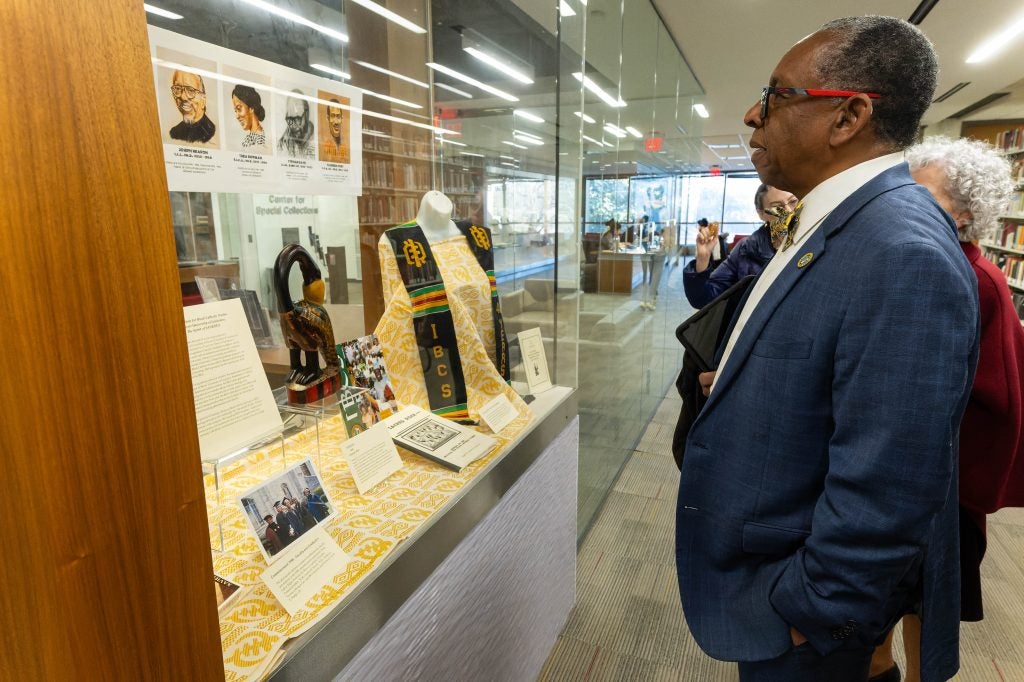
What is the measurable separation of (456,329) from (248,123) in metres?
0.73

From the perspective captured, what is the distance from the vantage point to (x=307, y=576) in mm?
934

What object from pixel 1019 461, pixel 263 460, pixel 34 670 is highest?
pixel 34 670

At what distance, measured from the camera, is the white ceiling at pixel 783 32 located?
4207 millimetres

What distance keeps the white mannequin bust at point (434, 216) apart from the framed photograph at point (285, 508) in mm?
791

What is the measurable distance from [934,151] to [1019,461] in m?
0.91

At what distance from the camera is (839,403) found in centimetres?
87

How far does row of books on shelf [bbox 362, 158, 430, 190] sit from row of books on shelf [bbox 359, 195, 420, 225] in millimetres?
41

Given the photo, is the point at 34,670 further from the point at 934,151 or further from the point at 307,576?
the point at 934,151

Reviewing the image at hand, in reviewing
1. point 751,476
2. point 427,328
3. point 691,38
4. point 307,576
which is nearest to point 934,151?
point 751,476

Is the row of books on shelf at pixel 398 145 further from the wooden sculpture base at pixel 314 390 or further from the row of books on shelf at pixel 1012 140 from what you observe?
the row of books on shelf at pixel 1012 140

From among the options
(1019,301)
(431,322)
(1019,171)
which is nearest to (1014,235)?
(1019,171)

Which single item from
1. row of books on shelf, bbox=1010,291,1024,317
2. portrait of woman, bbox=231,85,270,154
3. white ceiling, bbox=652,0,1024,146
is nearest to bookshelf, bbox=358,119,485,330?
portrait of woman, bbox=231,85,270,154

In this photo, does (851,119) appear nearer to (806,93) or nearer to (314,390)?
(806,93)

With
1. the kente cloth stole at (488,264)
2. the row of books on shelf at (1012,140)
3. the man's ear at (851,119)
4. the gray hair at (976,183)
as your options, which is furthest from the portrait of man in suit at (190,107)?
the row of books on shelf at (1012,140)
